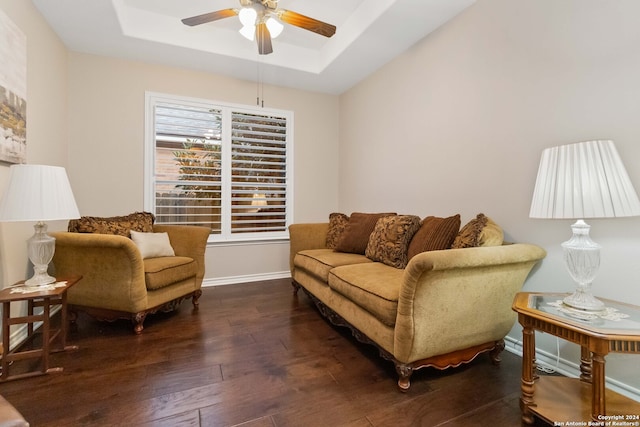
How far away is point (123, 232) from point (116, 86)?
5.73 ft

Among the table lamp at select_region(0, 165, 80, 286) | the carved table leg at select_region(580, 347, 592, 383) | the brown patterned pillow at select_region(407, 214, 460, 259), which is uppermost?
the table lamp at select_region(0, 165, 80, 286)

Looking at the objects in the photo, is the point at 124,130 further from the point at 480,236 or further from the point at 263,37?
the point at 480,236

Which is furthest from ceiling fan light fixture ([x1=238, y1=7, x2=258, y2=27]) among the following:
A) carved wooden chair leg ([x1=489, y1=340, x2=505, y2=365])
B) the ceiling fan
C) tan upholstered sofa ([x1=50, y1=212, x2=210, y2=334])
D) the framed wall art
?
carved wooden chair leg ([x1=489, y1=340, x2=505, y2=365])

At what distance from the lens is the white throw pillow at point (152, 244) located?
8.77ft

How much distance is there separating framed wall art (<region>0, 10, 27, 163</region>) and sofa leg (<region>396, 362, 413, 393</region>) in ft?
9.27

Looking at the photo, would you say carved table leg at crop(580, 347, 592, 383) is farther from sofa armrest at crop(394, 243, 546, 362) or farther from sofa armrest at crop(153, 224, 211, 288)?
sofa armrest at crop(153, 224, 211, 288)

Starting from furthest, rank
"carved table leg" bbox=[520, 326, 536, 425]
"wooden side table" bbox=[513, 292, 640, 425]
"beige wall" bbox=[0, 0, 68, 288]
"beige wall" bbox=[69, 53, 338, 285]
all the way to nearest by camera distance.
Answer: "beige wall" bbox=[69, 53, 338, 285]
"beige wall" bbox=[0, 0, 68, 288]
"carved table leg" bbox=[520, 326, 536, 425]
"wooden side table" bbox=[513, 292, 640, 425]

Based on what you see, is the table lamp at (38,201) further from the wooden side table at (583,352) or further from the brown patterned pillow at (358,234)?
the wooden side table at (583,352)

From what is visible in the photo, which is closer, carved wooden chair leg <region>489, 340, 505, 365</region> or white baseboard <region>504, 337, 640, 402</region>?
white baseboard <region>504, 337, 640, 402</region>

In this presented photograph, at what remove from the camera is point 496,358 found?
1.88 meters

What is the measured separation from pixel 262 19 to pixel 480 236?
2319 mm

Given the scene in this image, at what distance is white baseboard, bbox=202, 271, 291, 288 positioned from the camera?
143 inches

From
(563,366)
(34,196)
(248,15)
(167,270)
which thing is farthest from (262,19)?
(563,366)

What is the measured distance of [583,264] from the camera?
1.33 m
